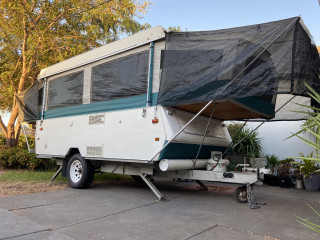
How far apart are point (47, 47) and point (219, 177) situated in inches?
333

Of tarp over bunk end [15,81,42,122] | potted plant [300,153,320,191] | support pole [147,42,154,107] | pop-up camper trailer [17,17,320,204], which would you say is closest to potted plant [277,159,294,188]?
potted plant [300,153,320,191]

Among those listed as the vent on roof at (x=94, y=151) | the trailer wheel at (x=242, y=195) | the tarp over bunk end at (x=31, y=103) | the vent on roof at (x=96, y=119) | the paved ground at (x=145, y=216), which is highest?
the tarp over bunk end at (x=31, y=103)

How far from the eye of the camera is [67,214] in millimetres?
4594

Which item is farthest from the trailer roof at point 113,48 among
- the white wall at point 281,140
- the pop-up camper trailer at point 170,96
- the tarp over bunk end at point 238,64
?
the white wall at point 281,140

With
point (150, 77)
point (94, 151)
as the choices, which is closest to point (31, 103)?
point (94, 151)

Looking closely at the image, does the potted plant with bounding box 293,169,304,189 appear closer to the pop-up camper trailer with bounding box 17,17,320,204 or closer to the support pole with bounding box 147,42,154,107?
the pop-up camper trailer with bounding box 17,17,320,204

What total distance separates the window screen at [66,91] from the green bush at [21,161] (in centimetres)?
294

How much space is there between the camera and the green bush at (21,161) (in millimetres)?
10141

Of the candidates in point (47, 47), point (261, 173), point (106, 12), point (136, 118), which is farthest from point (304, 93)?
point (47, 47)

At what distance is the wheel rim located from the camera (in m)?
7.05

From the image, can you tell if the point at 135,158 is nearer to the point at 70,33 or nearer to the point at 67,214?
the point at 67,214

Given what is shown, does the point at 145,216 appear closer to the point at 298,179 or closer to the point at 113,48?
the point at 113,48

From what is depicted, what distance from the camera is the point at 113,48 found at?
21.5 ft

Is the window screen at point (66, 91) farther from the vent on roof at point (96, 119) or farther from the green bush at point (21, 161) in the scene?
the green bush at point (21, 161)
